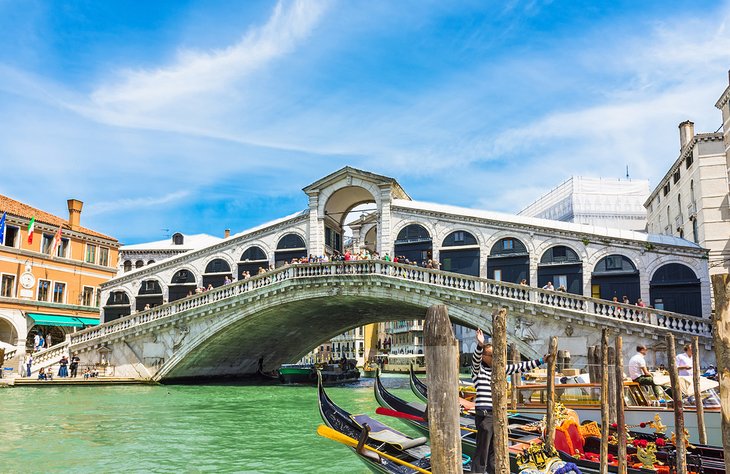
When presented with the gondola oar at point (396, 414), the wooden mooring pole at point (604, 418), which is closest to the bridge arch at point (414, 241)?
the gondola oar at point (396, 414)

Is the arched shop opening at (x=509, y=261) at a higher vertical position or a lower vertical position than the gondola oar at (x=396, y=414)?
higher

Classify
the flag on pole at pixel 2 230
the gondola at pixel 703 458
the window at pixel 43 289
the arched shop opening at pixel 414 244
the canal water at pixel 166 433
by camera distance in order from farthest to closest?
the window at pixel 43 289, the flag on pole at pixel 2 230, the arched shop opening at pixel 414 244, the canal water at pixel 166 433, the gondola at pixel 703 458

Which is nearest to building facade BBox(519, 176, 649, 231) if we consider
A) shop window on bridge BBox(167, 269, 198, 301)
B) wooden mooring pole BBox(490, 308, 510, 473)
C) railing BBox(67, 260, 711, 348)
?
railing BBox(67, 260, 711, 348)

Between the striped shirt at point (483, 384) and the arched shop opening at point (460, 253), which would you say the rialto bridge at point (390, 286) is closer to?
the arched shop opening at point (460, 253)

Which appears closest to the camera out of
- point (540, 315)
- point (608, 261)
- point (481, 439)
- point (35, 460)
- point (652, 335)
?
point (481, 439)

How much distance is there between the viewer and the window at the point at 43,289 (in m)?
22.5

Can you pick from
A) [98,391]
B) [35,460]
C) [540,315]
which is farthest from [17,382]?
[540,315]

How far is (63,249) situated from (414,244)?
14056 millimetres

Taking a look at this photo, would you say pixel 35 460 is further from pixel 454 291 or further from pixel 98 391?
pixel 454 291

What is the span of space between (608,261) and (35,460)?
579 inches

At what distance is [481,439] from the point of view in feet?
18.3

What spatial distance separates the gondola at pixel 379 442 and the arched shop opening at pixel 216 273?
14755 millimetres

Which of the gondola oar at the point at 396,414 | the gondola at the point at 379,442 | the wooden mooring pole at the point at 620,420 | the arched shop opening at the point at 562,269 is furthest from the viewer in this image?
the arched shop opening at the point at 562,269

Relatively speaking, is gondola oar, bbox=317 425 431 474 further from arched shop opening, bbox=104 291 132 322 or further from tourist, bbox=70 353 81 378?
arched shop opening, bbox=104 291 132 322
